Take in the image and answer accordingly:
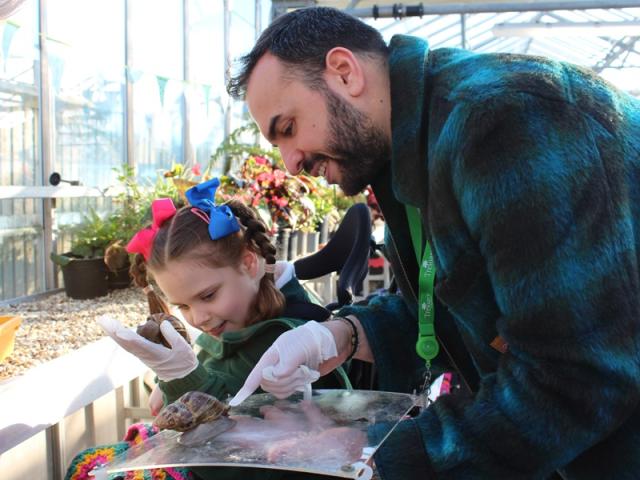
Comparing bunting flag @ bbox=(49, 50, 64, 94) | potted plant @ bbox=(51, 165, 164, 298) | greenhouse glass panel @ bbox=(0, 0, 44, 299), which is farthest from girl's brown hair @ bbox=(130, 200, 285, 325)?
bunting flag @ bbox=(49, 50, 64, 94)

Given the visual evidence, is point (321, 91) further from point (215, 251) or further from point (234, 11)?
point (234, 11)

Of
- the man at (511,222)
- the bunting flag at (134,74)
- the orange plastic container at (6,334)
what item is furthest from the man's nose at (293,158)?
the bunting flag at (134,74)

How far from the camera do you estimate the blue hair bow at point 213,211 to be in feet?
5.44

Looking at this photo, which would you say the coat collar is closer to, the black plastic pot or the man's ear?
the man's ear

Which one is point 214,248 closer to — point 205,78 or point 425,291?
point 425,291

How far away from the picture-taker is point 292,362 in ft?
3.91

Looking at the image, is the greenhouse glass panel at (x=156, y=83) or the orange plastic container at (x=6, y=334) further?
the greenhouse glass panel at (x=156, y=83)

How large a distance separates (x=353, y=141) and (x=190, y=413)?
48cm

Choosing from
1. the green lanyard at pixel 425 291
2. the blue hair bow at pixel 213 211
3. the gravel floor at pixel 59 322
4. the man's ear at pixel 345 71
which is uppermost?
the man's ear at pixel 345 71

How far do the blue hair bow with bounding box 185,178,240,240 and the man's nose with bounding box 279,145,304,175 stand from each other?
21.9 inches

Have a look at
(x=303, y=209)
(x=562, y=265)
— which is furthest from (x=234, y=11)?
(x=562, y=265)

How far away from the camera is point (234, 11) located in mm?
6781

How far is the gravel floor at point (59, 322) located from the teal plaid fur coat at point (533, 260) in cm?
139

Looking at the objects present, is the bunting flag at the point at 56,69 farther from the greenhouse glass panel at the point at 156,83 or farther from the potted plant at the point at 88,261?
the greenhouse glass panel at the point at 156,83
